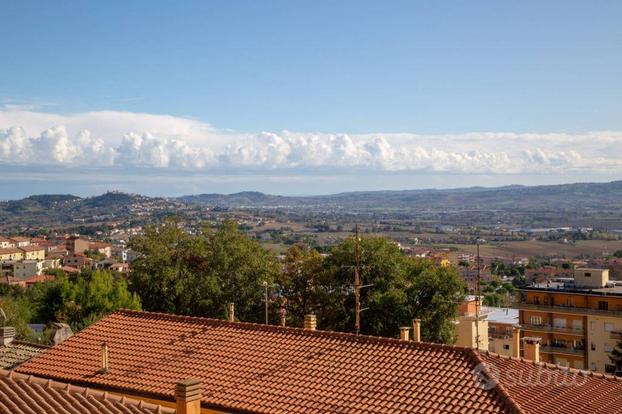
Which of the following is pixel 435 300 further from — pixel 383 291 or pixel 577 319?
pixel 577 319

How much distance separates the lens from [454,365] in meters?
14.0

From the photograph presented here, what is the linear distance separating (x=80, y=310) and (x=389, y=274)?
1611 cm

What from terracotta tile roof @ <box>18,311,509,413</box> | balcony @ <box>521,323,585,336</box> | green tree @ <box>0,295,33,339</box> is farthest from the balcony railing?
terracotta tile roof @ <box>18,311,509,413</box>

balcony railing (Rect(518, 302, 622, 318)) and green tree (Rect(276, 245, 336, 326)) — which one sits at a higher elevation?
green tree (Rect(276, 245, 336, 326))

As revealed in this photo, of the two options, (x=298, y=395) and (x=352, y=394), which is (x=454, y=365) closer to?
(x=352, y=394)

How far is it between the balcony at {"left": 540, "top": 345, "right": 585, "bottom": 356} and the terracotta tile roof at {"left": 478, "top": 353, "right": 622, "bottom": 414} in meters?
27.0

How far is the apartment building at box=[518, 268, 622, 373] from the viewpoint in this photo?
39.9 m

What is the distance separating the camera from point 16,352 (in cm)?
2173

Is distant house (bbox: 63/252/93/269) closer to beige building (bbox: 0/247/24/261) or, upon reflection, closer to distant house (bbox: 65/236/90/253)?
beige building (bbox: 0/247/24/261)

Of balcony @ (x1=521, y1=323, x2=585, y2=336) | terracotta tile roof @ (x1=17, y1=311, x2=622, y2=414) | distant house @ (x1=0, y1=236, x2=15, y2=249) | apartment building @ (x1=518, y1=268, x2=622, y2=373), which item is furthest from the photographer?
distant house @ (x1=0, y1=236, x2=15, y2=249)

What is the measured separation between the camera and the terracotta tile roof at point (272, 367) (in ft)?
→ 43.5

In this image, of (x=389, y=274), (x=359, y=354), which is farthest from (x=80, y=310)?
(x=359, y=354)

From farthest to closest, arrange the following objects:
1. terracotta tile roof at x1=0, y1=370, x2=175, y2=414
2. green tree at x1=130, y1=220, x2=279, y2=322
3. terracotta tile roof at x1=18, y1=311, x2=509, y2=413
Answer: green tree at x1=130, y1=220, x2=279, y2=322
terracotta tile roof at x1=18, y1=311, x2=509, y2=413
terracotta tile roof at x1=0, y1=370, x2=175, y2=414

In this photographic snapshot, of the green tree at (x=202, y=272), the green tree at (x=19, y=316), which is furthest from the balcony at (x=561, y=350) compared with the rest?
the green tree at (x=19, y=316)
